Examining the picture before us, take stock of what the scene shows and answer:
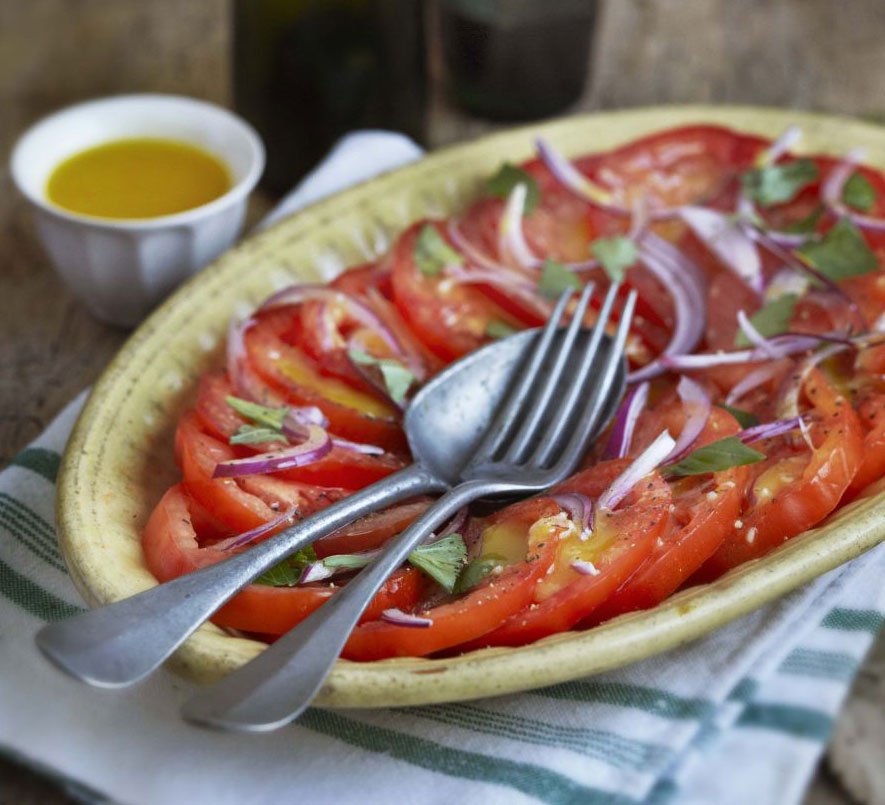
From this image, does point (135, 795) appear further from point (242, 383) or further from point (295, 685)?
point (242, 383)

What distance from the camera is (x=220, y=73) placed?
3902mm

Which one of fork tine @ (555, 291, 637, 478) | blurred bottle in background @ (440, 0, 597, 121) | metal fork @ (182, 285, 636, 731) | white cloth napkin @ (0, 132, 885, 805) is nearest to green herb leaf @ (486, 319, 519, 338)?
metal fork @ (182, 285, 636, 731)

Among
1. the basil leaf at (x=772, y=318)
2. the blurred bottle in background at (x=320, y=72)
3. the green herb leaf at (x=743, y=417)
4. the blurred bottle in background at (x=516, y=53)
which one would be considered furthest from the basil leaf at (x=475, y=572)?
the blurred bottle in background at (x=516, y=53)

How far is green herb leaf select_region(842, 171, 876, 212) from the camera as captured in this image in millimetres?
2626

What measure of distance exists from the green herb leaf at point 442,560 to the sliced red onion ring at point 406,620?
107 mm

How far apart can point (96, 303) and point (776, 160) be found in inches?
65.5

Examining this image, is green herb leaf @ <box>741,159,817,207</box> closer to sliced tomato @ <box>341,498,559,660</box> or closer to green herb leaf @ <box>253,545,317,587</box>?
sliced tomato @ <box>341,498,559,660</box>

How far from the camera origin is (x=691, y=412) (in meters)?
2.11

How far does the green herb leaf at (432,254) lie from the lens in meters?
2.47

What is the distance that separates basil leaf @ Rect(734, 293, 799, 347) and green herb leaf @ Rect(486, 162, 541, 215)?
1.93ft

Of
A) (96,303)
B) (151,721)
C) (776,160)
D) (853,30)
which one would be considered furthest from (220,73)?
(151,721)

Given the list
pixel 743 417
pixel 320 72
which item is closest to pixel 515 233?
pixel 743 417

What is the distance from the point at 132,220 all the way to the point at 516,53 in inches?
53.5

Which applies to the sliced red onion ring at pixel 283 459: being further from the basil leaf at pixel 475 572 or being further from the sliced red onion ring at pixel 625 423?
the sliced red onion ring at pixel 625 423
